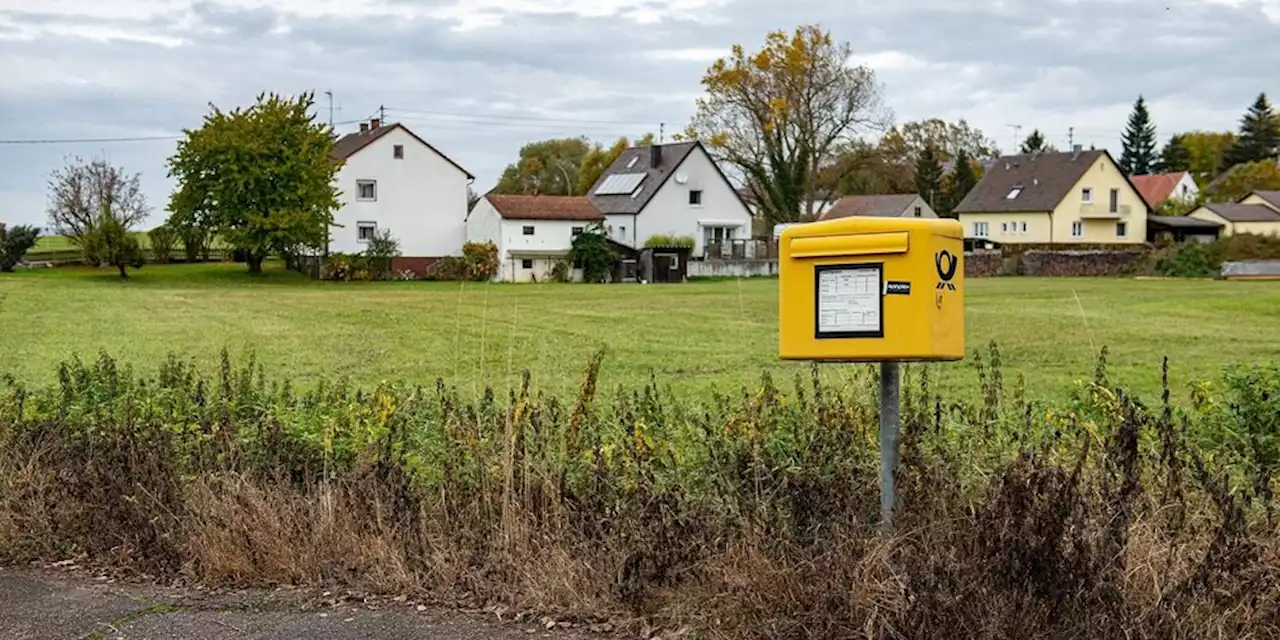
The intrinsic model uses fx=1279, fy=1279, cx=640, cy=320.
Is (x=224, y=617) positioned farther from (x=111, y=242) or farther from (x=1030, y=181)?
(x=1030, y=181)

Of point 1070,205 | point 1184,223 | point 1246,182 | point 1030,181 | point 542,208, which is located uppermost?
point 1246,182

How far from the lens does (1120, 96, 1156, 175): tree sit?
433 feet

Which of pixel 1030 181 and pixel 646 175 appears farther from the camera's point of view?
pixel 1030 181

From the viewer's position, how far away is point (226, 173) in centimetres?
5400

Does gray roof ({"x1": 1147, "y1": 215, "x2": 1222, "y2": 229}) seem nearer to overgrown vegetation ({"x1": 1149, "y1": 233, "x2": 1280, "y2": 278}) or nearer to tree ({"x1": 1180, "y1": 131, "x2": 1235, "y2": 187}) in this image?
overgrown vegetation ({"x1": 1149, "y1": 233, "x2": 1280, "y2": 278})

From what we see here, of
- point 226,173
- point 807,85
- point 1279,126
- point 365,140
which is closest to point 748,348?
point 226,173

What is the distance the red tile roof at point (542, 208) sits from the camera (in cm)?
6353

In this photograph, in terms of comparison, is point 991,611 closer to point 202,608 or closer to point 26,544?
point 202,608

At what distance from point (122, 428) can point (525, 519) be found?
7.73 feet

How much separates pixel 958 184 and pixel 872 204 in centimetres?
1222

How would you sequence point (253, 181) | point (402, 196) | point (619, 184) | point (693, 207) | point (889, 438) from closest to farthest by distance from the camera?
point (889, 438)
point (253, 181)
point (402, 196)
point (693, 207)
point (619, 184)

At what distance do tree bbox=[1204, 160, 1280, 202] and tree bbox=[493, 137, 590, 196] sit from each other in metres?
51.5

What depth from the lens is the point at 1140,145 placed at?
437ft

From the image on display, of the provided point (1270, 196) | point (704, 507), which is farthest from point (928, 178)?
point (704, 507)
